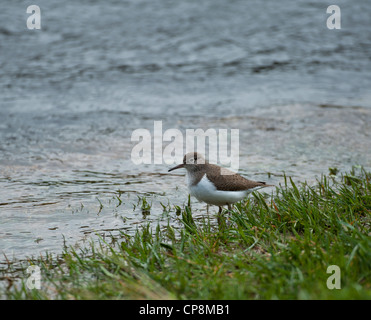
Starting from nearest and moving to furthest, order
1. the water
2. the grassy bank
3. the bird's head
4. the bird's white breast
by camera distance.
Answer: the grassy bank
the bird's white breast
the bird's head
the water

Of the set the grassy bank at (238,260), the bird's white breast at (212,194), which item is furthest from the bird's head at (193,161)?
the grassy bank at (238,260)

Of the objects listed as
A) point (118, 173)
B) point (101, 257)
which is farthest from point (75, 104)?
point (101, 257)

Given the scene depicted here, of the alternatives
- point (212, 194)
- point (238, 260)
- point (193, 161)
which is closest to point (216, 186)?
point (212, 194)

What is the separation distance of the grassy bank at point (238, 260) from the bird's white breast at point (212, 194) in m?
0.22

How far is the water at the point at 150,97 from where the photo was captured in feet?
23.7

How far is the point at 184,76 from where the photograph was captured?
14.1 m

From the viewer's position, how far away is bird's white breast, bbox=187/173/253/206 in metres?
6.03

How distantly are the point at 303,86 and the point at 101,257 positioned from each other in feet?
32.1

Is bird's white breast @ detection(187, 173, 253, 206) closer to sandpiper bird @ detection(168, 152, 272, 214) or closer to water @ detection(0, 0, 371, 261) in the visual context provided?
sandpiper bird @ detection(168, 152, 272, 214)

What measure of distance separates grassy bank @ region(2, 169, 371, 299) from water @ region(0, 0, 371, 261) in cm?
91

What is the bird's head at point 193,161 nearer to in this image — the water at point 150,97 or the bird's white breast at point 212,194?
the bird's white breast at point 212,194

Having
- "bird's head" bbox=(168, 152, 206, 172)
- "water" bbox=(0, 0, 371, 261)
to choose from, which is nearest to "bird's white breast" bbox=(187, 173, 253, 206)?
"bird's head" bbox=(168, 152, 206, 172)

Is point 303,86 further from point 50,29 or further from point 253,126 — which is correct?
point 50,29

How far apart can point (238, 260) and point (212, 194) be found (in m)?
1.46
